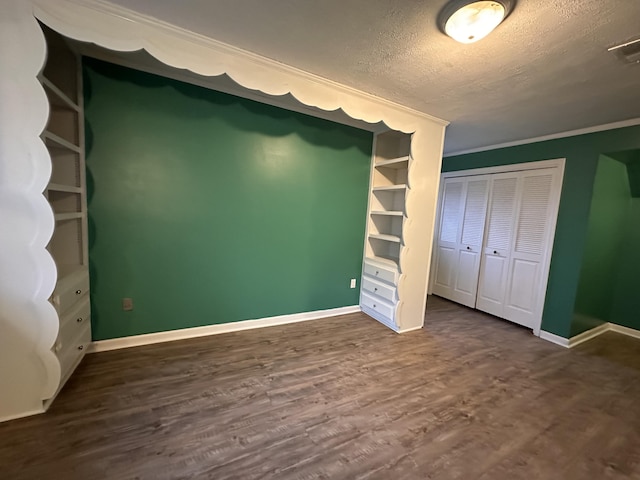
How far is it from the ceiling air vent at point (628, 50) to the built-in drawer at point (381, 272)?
7.43 feet

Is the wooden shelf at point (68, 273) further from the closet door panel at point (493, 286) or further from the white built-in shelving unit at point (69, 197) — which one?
the closet door panel at point (493, 286)

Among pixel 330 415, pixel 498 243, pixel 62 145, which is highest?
pixel 62 145

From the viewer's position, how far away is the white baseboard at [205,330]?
7.74 feet

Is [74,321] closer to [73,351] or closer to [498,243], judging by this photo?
[73,351]

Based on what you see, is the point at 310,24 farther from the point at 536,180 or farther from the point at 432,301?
the point at 432,301

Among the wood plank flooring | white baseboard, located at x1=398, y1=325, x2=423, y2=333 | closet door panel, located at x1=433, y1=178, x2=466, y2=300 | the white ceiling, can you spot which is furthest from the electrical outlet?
closet door panel, located at x1=433, y1=178, x2=466, y2=300

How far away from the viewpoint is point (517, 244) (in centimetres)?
353

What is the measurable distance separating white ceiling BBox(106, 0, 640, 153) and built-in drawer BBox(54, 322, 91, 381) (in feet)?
7.19

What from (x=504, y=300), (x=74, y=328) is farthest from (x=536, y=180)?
(x=74, y=328)

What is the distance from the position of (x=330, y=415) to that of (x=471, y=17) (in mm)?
2441

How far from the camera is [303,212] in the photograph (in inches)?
121

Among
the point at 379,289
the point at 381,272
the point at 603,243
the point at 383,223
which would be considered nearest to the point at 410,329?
the point at 379,289

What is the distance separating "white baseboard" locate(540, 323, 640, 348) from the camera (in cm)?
307

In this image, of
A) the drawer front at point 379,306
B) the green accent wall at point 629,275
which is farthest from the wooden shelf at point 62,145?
the green accent wall at point 629,275
